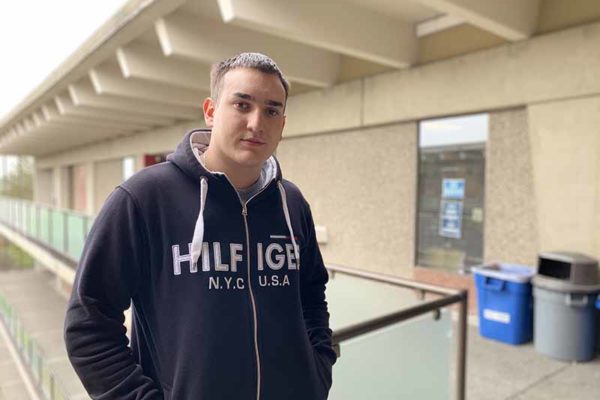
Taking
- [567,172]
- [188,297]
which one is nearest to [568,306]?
[567,172]

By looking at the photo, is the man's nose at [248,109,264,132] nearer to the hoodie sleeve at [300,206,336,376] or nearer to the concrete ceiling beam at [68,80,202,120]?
the hoodie sleeve at [300,206,336,376]

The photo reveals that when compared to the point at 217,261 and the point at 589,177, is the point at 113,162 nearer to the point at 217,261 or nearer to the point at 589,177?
the point at 589,177

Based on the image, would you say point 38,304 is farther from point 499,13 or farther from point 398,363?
point 499,13

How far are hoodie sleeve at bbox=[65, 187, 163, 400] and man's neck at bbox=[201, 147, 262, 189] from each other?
0.23m

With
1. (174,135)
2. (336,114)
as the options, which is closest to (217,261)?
(336,114)

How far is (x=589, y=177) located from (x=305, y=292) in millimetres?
3636

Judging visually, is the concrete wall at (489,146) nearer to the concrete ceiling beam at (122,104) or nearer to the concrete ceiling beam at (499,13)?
the concrete ceiling beam at (499,13)

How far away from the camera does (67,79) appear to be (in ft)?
24.7

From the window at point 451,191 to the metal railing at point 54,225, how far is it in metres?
5.56

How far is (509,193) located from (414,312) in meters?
3.08

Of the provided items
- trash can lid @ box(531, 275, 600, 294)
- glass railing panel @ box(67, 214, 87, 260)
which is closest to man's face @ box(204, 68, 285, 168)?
trash can lid @ box(531, 275, 600, 294)

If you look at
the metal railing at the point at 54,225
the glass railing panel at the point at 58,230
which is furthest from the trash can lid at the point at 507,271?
the glass railing panel at the point at 58,230

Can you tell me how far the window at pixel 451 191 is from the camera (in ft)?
16.5

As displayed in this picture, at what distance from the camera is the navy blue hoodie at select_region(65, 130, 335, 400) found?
0.98m
